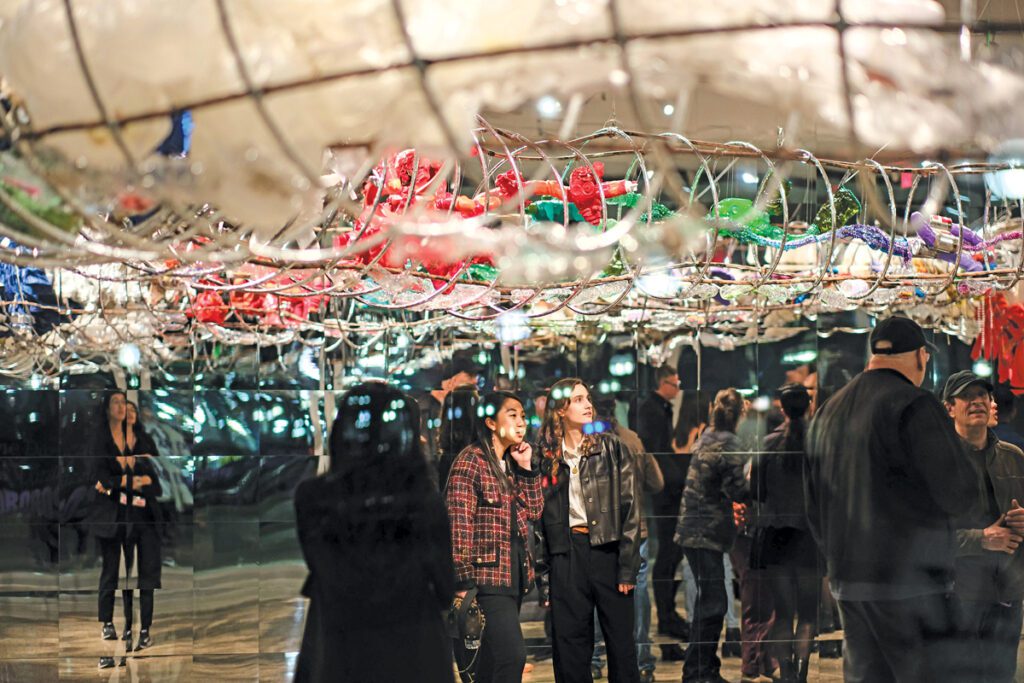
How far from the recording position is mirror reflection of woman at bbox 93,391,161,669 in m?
5.10

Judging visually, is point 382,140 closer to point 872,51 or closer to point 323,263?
point 872,51

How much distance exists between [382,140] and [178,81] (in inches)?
4.2

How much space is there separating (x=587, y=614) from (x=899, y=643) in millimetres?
1254

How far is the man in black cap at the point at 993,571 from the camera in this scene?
3.35 metres

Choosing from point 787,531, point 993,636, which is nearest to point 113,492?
point 787,531

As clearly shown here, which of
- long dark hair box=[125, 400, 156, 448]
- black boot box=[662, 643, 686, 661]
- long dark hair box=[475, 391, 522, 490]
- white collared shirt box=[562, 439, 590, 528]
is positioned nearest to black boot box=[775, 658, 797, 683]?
black boot box=[662, 643, 686, 661]

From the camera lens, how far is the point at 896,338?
A: 3.09 m

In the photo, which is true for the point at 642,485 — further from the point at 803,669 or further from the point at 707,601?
the point at 803,669

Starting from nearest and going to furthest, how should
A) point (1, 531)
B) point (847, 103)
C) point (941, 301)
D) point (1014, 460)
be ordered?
point (847, 103) < point (1014, 460) < point (941, 301) < point (1, 531)

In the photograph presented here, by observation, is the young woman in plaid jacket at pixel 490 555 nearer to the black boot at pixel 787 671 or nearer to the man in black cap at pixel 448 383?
the man in black cap at pixel 448 383

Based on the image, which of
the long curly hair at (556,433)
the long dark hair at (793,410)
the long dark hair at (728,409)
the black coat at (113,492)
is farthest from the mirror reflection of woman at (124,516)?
the long dark hair at (793,410)

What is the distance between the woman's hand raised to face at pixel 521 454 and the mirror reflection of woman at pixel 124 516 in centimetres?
195

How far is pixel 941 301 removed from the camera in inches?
173

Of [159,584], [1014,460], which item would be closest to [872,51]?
[1014,460]
